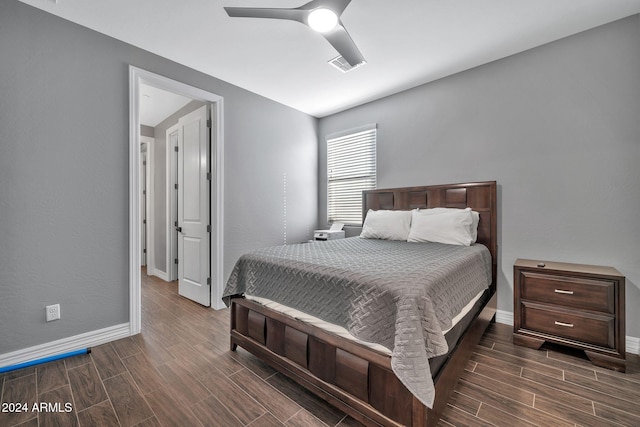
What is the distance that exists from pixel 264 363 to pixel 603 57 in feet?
12.6

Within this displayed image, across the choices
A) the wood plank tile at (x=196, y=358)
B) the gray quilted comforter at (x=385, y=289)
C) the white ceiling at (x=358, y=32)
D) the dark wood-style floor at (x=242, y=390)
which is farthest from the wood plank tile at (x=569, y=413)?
the white ceiling at (x=358, y=32)

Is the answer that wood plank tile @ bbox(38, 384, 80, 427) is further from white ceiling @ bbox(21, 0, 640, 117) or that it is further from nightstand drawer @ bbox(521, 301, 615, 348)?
nightstand drawer @ bbox(521, 301, 615, 348)

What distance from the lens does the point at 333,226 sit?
171 inches

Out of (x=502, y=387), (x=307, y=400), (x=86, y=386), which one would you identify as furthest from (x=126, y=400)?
(x=502, y=387)

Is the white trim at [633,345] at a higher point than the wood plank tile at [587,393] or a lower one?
higher

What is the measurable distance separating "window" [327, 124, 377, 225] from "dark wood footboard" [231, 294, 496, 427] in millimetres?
2426

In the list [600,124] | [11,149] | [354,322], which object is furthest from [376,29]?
[11,149]

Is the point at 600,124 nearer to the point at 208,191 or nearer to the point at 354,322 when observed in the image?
the point at 354,322

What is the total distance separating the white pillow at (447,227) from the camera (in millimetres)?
2705

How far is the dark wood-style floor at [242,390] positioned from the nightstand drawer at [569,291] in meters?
0.44

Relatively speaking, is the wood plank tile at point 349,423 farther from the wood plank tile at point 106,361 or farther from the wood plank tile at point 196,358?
the wood plank tile at point 106,361

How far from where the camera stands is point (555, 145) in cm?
254

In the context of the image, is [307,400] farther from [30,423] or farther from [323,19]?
[323,19]

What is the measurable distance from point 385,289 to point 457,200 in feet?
7.27
